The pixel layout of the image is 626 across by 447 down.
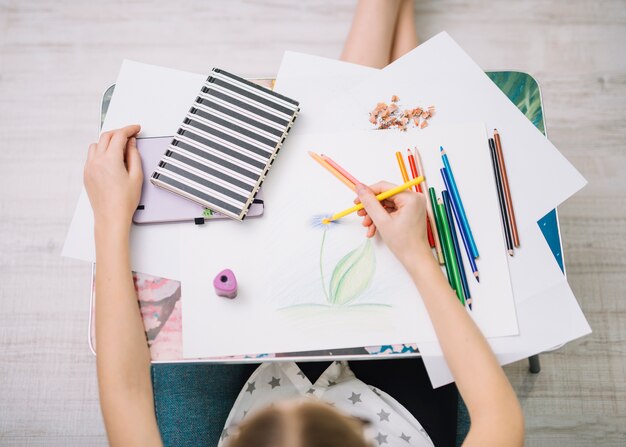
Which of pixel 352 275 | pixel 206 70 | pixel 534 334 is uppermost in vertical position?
pixel 206 70

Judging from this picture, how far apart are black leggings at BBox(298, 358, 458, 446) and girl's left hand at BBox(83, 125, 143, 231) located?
36 cm

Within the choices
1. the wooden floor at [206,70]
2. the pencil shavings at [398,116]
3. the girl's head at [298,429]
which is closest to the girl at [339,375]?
the girl's head at [298,429]

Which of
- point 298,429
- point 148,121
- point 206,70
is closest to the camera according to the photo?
point 298,429

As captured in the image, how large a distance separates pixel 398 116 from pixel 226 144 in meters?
0.26

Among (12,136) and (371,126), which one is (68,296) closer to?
(12,136)

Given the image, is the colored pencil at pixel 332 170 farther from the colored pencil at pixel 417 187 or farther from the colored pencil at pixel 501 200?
the colored pencil at pixel 501 200

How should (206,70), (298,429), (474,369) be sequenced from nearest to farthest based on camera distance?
(298,429), (474,369), (206,70)

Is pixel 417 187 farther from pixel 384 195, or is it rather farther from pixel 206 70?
pixel 206 70

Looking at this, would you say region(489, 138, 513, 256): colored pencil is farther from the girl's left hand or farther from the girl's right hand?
the girl's left hand

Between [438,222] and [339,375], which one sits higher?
[438,222]

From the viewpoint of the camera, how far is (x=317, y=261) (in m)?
0.74

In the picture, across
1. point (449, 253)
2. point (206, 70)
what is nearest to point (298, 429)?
point (449, 253)

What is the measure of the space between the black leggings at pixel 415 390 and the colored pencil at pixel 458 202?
0.70 feet

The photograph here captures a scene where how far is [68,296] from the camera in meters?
1.23
